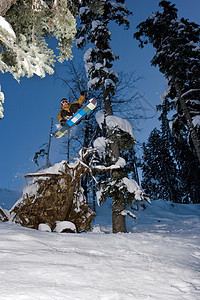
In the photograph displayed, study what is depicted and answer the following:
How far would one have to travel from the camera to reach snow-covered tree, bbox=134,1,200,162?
10.5m

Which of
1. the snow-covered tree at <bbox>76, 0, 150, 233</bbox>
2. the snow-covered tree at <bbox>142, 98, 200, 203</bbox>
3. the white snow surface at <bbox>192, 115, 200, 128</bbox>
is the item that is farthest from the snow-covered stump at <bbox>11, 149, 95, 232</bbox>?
the snow-covered tree at <bbox>142, 98, 200, 203</bbox>

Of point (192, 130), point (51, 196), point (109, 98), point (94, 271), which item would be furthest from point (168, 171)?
point (94, 271)

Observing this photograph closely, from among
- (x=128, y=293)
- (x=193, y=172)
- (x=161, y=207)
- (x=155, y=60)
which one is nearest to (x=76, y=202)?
(x=128, y=293)

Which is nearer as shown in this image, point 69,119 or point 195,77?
point 69,119

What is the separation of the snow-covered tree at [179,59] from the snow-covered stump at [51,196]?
7.27 m

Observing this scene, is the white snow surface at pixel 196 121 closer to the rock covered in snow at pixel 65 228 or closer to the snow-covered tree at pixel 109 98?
the snow-covered tree at pixel 109 98

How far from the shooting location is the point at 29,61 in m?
2.93

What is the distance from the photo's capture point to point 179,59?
10820 millimetres

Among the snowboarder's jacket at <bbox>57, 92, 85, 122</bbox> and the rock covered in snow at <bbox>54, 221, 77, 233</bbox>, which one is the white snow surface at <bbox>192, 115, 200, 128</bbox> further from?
the rock covered in snow at <bbox>54, 221, 77, 233</bbox>

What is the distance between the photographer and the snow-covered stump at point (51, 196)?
550cm

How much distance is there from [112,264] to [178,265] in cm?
76

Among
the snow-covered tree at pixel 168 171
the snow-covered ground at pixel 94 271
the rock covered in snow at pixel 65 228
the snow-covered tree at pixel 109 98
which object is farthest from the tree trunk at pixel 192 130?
the snow-covered tree at pixel 168 171

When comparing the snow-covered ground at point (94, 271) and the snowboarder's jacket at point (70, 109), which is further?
the snowboarder's jacket at point (70, 109)

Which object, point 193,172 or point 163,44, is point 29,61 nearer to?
point 163,44
